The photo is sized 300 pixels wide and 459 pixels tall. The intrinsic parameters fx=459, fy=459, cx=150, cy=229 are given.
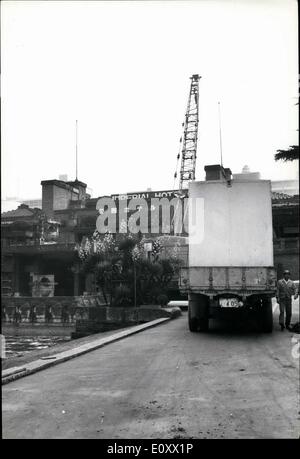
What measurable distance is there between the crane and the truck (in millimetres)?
1385

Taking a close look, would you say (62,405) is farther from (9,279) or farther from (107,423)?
(9,279)

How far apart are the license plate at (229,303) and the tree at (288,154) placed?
15.5ft

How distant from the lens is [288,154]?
775 centimetres

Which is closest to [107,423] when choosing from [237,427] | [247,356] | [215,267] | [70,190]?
[237,427]

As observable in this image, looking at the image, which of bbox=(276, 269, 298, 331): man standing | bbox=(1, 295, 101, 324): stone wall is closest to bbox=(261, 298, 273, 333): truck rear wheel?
bbox=(276, 269, 298, 331): man standing

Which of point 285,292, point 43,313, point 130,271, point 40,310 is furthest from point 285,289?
point 40,310

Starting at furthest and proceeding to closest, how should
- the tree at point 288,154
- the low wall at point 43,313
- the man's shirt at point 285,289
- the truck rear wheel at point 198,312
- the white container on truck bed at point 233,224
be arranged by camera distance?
the low wall at point 43,313 → the man's shirt at point 285,289 → the truck rear wheel at point 198,312 → the white container on truck bed at point 233,224 → the tree at point 288,154

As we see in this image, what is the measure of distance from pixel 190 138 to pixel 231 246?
6.79 meters

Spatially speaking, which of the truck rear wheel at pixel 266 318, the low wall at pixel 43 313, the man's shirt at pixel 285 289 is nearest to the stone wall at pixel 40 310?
the low wall at pixel 43 313

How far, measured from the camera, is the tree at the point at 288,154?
25.2 ft

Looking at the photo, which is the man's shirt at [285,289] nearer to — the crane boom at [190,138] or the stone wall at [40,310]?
the crane boom at [190,138]

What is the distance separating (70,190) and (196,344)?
5.73m

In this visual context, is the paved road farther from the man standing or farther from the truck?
the man standing
